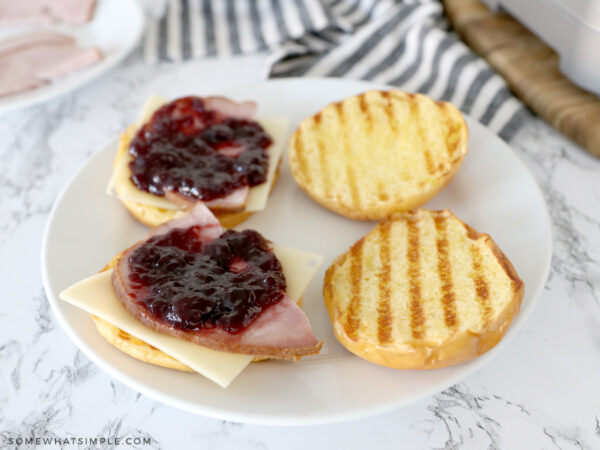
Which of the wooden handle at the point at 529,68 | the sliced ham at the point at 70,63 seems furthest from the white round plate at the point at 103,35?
the wooden handle at the point at 529,68

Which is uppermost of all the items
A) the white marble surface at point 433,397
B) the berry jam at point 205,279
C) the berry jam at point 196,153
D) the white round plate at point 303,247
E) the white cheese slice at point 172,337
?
the berry jam at point 196,153

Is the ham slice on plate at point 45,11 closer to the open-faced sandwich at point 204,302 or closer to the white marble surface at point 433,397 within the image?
the white marble surface at point 433,397

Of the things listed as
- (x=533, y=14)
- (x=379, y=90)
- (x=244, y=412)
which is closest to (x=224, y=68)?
(x=379, y=90)

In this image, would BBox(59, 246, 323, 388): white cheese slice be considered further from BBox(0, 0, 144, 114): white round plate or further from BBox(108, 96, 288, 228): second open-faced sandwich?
BBox(0, 0, 144, 114): white round plate

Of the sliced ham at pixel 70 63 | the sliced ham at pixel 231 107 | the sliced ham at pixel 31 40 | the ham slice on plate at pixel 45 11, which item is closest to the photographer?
the sliced ham at pixel 231 107

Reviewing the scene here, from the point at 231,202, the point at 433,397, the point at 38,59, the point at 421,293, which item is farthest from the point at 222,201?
the point at 38,59

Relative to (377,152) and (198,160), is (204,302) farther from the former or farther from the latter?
(377,152)

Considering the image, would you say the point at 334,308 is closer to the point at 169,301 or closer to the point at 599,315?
the point at 169,301
